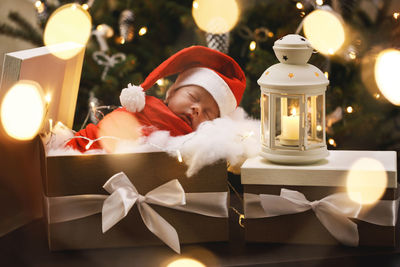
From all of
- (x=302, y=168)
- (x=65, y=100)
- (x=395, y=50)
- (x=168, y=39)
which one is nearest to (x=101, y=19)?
(x=168, y=39)

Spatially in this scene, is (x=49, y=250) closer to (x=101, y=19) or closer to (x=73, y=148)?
(x=73, y=148)

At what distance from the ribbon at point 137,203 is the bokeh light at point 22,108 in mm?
184

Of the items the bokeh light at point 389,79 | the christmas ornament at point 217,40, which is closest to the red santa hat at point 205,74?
the christmas ornament at point 217,40

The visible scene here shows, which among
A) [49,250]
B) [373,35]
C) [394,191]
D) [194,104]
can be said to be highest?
[373,35]

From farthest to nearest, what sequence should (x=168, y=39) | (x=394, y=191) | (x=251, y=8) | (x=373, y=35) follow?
1. (x=168, y=39)
2. (x=251, y=8)
3. (x=373, y=35)
4. (x=394, y=191)

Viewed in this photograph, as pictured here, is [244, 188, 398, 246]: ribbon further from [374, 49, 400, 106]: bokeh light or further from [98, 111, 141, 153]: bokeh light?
[374, 49, 400, 106]: bokeh light

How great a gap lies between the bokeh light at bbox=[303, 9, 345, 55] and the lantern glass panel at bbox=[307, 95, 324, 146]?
1.57 ft

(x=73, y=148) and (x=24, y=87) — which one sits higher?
(x=24, y=87)

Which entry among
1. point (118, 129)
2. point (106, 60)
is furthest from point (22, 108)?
point (106, 60)

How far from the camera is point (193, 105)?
122 centimetres

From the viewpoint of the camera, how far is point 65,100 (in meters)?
1.32

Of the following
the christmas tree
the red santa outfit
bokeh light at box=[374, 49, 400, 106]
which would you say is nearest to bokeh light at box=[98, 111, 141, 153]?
the red santa outfit

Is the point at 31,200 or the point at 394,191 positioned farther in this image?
the point at 31,200

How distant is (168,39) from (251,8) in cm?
39
